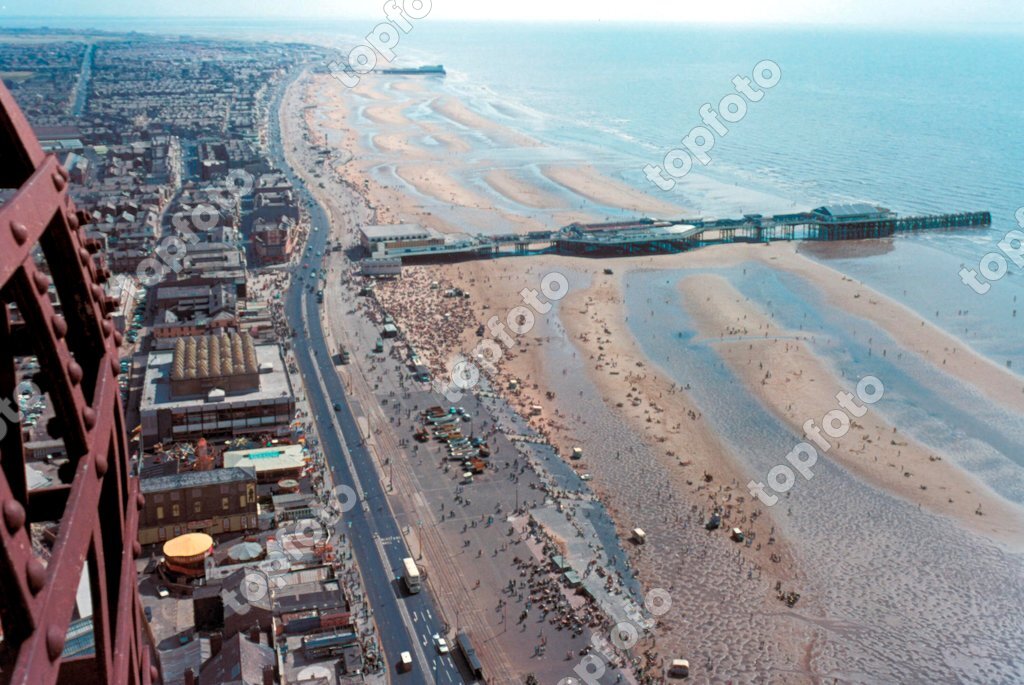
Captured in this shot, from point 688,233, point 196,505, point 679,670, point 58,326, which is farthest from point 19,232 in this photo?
point 688,233

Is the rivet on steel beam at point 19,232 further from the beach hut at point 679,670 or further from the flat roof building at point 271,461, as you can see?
the flat roof building at point 271,461

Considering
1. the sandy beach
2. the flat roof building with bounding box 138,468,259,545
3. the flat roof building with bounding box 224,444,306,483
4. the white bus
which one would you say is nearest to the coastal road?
the white bus

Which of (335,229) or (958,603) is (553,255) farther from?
(958,603)

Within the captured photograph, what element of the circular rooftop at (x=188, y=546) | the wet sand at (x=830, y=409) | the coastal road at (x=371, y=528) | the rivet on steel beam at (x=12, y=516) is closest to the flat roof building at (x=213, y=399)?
the coastal road at (x=371, y=528)

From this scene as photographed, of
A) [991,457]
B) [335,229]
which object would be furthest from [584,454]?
[335,229]

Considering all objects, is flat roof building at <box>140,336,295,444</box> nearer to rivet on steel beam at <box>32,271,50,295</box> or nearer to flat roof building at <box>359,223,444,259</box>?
flat roof building at <box>359,223,444,259</box>

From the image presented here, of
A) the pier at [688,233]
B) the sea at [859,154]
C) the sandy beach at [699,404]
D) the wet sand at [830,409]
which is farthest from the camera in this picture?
the pier at [688,233]

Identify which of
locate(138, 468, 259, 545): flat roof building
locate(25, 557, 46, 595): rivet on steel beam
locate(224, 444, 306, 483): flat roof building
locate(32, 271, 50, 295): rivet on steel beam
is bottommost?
locate(138, 468, 259, 545): flat roof building
